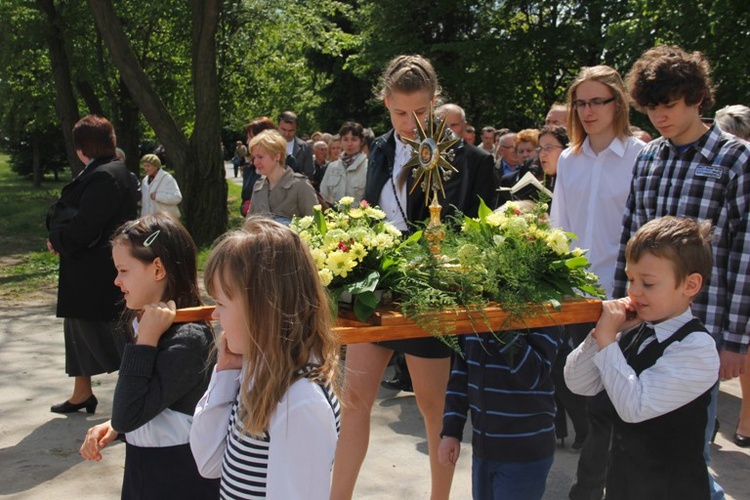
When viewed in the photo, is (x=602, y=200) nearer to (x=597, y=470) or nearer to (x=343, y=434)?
(x=597, y=470)

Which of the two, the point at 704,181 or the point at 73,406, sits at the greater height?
the point at 704,181

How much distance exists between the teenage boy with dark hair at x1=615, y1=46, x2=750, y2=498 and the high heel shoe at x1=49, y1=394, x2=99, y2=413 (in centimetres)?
433

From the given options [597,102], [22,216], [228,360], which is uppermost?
[597,102]

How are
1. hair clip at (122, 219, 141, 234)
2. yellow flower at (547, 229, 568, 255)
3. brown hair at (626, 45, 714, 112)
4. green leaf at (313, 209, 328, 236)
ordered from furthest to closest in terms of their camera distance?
brown hair at (626, 45, 714, 112), hair clip at (122, 219, 141, 234), green leaf at (313, 209, 328, 236), yellow flower at (547, 229, 568, 255)

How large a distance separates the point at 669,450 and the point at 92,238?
437 cm

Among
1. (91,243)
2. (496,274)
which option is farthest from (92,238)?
(496,274)

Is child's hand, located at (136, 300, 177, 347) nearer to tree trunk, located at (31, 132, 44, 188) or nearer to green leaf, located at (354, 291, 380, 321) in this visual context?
green leaf, located at (354, 291, 380, 321)

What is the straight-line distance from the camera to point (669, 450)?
2.75 metres

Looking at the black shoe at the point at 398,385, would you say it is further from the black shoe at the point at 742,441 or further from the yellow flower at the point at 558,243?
the yellow flower at the point at 558,243

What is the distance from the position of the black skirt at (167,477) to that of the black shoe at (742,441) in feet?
12.5

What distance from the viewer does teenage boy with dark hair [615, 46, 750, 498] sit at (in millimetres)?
3404

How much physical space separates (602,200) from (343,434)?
69.5 inches

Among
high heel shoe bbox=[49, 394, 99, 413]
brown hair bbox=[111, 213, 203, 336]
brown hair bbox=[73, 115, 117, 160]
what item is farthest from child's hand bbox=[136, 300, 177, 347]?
high heel shoe bbox=[49, 394, 99, 413]

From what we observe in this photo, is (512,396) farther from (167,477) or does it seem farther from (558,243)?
(167,477)
